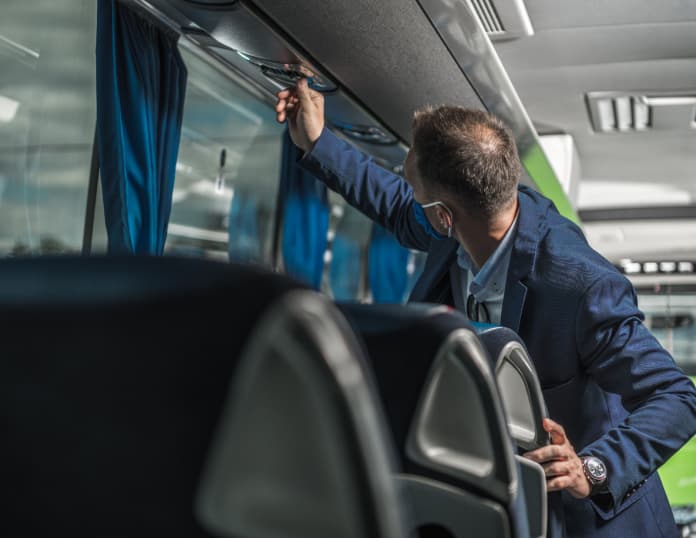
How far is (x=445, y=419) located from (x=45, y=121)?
9.16 feet

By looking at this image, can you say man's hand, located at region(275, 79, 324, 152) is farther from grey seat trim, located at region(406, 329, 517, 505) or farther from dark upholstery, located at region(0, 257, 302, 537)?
dark upholstery, located at region(0, 257, 302, 537)

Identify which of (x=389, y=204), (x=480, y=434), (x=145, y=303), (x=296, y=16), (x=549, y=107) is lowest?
(x=480, y=434)

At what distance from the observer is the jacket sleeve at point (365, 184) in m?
2.66

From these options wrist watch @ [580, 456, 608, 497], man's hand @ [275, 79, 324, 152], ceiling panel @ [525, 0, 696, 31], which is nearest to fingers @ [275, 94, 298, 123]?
man's hand @ [275, 79, 324, 152]

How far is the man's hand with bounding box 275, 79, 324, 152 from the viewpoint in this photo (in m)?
2.77

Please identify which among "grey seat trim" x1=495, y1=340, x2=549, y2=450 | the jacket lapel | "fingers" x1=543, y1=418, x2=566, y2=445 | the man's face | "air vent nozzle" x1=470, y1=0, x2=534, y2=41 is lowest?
"fingers" x1=543, y1=418, x2=566, y2=445

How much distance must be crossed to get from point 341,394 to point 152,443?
0.41ft

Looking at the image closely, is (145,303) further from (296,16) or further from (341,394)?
(296,16)

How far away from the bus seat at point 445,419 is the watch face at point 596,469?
0.72 meters

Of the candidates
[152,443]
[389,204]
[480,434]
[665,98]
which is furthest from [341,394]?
[665,98]

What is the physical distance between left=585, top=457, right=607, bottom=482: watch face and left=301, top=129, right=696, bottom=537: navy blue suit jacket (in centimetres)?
2

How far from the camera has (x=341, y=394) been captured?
21.7 inches

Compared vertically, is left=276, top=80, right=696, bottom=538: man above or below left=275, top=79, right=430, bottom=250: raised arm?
below

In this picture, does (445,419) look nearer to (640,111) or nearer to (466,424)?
(466,424)
